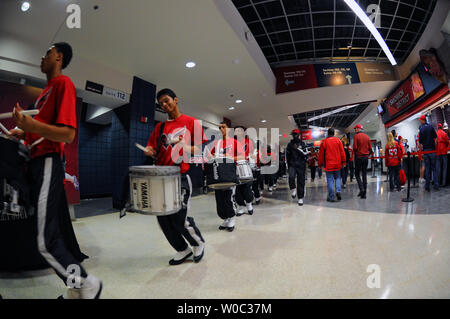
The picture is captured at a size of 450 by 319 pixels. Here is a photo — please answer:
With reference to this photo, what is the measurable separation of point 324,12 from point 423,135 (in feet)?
14.4

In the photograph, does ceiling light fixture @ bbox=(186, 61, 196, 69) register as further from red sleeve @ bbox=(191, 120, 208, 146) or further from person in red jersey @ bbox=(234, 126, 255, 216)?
red sleeve @ bbox=(191, 120, 208, 146)

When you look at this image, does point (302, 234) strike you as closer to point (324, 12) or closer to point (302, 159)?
point (302, 159)

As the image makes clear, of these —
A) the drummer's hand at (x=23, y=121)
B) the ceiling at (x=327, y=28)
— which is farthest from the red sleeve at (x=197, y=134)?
the ceiling at (x=327, y=28)

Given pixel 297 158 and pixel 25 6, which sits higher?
pixel 25 6

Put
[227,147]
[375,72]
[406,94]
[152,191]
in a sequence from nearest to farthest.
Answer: [152,191], [227,147], [375,72], [406,94]

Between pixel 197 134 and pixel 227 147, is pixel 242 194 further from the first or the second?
pixel 197 134

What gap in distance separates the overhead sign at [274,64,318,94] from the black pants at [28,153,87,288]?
7.06 meters

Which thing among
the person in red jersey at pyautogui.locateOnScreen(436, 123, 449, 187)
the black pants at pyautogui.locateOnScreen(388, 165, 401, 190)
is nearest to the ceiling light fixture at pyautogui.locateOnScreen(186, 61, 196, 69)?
the black pants at pyautogui.locateOnScreen(388, 165, 401, 190)

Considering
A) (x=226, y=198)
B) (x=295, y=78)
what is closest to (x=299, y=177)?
(x=226, y=198)

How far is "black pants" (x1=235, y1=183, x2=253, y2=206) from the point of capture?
3654 mm

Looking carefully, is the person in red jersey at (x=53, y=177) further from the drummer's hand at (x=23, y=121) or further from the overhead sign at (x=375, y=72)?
the overhead sign at (x=375, y=72)

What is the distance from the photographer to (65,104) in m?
1.08

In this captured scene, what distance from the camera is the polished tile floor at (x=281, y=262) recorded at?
50.3 inches

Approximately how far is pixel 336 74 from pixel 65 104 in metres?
8.27
